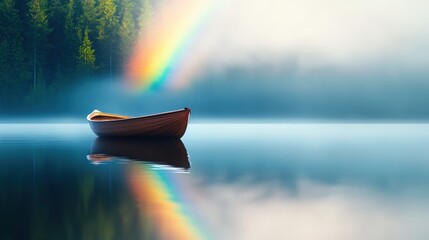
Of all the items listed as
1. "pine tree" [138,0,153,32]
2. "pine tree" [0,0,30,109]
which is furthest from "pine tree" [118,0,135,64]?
"pine tree" [0,0,30,109]

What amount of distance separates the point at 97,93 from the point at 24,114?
11196 millimetres

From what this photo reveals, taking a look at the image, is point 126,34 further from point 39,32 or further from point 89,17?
point 39,32

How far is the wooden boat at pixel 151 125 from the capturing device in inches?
1300

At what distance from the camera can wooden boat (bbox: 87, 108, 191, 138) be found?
3303 cm

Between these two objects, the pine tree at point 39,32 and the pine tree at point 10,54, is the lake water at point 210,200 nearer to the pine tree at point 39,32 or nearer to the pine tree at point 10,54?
the pine tree at point 10,54

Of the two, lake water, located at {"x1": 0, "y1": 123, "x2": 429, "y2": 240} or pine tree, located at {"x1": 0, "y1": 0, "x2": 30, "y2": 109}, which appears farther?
pine tree, located at {"x1": 0, "y1": 0, "x2": 30, "y2": 109}

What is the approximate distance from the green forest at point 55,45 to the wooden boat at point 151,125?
152ft

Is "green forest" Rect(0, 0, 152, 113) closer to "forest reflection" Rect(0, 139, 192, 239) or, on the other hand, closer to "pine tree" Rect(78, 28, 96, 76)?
"pine tree" Rect(78, 28, 96, 76)

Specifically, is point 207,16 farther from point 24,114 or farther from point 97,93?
point 24,114

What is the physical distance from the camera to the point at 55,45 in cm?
8412

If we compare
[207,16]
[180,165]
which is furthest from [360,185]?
[207,16]

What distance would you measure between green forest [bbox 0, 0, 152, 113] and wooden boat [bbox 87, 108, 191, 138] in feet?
152

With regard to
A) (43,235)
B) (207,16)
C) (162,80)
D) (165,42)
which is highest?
(207,16)

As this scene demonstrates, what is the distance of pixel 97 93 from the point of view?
85438mm
